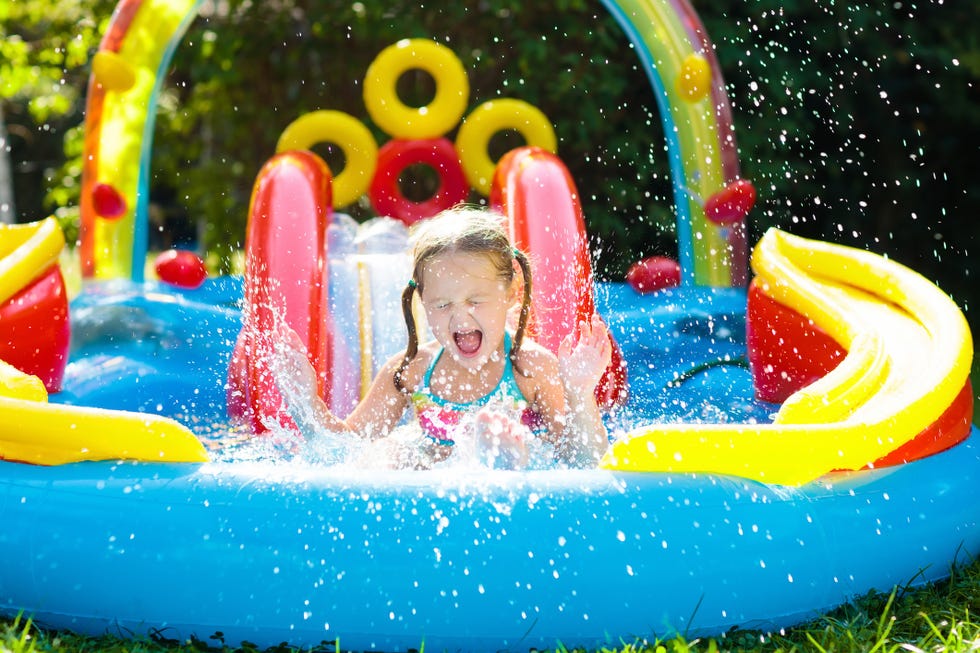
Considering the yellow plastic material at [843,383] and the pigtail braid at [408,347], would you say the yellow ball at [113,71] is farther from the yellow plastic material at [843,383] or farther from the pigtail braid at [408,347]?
the yellow plastic material at [843,383]

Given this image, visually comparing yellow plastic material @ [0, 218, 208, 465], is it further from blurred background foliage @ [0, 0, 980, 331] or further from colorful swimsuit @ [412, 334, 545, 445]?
blurred background foliage @ [0, 0, 980, 331]

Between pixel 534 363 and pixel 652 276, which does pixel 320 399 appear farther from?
pixel 652 276

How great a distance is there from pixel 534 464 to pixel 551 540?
2.17 ft

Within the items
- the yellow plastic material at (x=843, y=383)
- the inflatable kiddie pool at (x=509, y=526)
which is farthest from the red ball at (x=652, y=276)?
the inflatable kiddie pool at (x=509, y=526)

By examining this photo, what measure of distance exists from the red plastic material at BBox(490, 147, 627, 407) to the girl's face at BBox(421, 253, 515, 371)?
75 cm

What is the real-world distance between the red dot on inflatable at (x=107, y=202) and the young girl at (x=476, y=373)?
1.96 meters

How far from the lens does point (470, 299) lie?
2832 mm

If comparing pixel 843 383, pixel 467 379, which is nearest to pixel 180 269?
pixel 467 379

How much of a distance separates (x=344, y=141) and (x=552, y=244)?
1.50 m

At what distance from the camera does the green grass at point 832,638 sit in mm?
2227

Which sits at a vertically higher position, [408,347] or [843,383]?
[408,347]

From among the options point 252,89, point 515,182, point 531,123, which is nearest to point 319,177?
point 515,182

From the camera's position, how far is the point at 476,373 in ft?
10.2

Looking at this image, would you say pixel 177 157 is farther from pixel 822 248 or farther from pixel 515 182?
pixel 822 248
